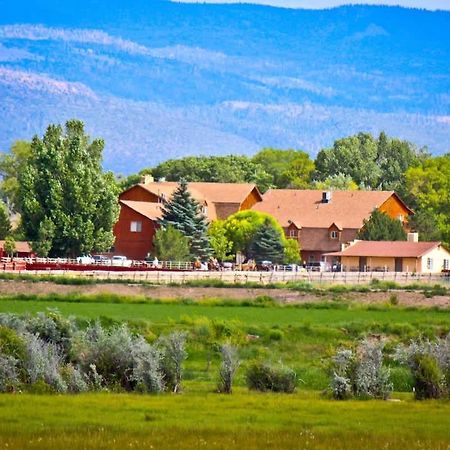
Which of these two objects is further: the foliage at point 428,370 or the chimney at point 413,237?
the chimney at point 413,237

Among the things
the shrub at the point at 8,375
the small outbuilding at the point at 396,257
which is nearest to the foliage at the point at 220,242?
the small outbuilding at the point at 396,257

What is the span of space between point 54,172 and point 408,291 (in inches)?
1136

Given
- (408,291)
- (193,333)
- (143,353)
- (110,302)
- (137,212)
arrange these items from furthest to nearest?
(137,212) < (408,291) < (110,302) < (193,333) < (143,353)

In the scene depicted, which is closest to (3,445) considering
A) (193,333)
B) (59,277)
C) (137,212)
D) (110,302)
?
(193,333)

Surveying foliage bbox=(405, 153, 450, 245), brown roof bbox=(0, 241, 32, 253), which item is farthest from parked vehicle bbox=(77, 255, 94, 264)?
foliage bbox=(405, 153, 450, 245)

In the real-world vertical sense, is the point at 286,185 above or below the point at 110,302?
above

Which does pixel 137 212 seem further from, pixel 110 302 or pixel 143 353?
pixel 143 353

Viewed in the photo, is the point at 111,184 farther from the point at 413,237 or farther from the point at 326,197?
the point at 326,197

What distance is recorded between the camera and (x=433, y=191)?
130250mm

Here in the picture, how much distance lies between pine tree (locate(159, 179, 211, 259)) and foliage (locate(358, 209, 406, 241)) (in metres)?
11.0

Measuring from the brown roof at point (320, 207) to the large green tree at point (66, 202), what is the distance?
993 inches

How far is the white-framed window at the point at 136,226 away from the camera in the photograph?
11162 cm

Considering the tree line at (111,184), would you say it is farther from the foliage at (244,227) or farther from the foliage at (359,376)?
the foliage at (359,376)

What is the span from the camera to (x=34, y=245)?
93062mm
